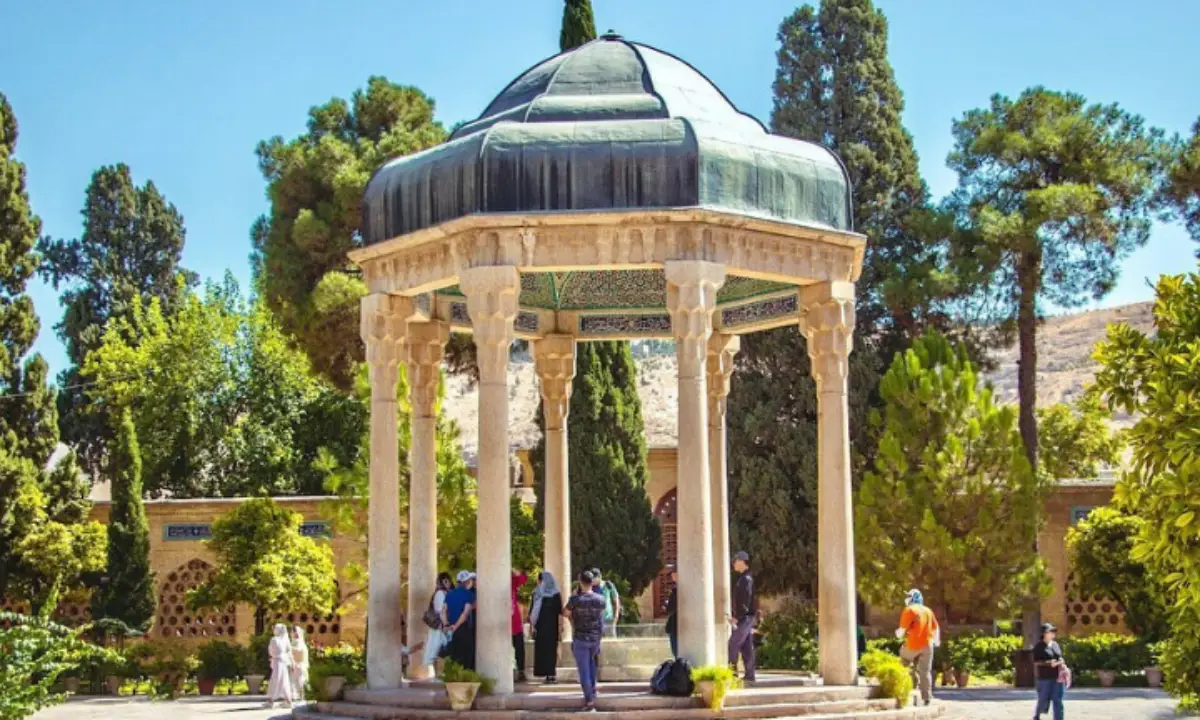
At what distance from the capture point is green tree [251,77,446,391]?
34500 millimetres

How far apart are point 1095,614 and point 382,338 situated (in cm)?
2005

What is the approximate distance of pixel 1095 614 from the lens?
32562 mm

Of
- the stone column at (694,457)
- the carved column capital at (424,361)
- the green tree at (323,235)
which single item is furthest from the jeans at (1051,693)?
the green tree at (323,235)

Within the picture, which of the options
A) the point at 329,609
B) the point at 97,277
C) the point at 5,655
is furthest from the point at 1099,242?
the point at 97,277

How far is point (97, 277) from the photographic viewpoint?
53375mm

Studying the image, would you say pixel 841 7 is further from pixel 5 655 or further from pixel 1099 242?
pixel 5 655

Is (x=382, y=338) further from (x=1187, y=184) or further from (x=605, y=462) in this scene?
(x=1187, y=184)

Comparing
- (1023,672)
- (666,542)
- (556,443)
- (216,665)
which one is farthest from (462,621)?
(666,542)

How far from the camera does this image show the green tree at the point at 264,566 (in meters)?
29.9

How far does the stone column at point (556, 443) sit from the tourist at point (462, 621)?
3.36 m

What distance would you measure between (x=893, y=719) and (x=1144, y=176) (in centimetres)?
1948

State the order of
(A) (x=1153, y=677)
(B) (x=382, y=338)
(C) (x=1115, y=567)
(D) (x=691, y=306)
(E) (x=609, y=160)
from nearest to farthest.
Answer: (D) (x=691, y=306) → (E) (x=609, y=160) → (B) (x=382, y=338) → (A) (x=1153, y=677) → (C) (x=1115, y=567)

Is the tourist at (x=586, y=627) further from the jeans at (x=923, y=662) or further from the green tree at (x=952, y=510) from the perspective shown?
the green tree at (x=952, y=510)

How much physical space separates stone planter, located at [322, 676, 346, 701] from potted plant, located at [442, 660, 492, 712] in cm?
234
